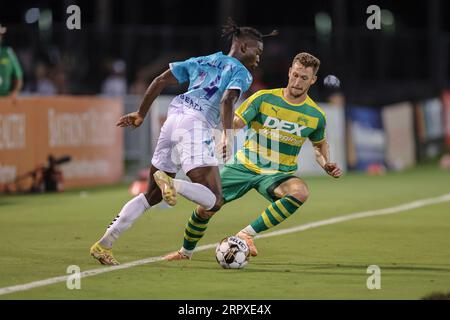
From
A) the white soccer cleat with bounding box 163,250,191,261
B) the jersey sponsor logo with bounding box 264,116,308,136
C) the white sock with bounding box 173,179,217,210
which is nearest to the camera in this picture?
the white sock with bounding box 173,179,217,210

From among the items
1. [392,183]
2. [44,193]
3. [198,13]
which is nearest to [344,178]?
[392,183]

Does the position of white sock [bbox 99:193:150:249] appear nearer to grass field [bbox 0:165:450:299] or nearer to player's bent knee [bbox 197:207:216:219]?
grass field [bbox 0:165:450:299]

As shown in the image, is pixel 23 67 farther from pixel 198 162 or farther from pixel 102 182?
pixel 198 162

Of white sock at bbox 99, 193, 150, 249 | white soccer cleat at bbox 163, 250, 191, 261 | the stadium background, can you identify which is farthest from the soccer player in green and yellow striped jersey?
the stadium background

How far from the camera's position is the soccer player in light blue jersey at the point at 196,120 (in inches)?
409

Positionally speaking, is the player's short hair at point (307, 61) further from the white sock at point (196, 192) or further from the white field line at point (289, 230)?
the white field line at point (289, 230)

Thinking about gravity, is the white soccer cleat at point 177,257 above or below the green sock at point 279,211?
below

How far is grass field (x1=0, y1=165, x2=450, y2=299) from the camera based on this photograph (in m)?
9.27

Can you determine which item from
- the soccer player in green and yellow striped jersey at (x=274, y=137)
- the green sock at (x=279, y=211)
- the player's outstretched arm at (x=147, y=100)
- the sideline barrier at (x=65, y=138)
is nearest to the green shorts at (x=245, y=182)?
the soccer player in green and yellow striped jersey at (x=274, y=137)

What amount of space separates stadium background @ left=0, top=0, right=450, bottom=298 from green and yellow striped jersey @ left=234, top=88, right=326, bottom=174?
151 cm

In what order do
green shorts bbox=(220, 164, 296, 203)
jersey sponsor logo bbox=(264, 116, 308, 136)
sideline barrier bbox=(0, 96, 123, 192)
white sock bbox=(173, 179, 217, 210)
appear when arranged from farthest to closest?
sideline barrier bbox=(0, 96, 123, 192) < jersey sponsor logo bbox=(264, 116, 308, 136) < green shorts bbox=(220, 164, 296, 203) < white sock bbox=(173, 179, 217, 210)

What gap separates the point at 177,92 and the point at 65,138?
10381 mm

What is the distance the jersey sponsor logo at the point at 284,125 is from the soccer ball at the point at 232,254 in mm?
1369

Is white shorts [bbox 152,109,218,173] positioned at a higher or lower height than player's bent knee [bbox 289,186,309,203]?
higher
